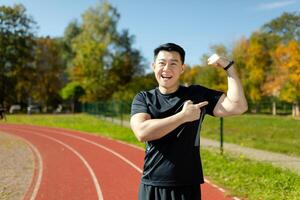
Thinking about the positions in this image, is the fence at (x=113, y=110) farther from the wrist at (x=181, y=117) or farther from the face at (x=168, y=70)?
the wrist at (x=181, y=117)

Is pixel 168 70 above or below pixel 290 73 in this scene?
below

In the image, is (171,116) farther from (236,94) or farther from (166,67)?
(236,94)

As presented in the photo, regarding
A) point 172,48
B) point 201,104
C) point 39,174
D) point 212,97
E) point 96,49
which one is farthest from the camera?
point 96,49

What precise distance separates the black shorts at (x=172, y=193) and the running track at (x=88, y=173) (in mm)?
5859

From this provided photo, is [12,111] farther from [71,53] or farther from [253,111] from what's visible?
[253,111]

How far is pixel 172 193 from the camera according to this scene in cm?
282

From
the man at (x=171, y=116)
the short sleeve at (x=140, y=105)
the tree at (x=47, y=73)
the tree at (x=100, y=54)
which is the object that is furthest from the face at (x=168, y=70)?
the tree at (x=47, y=73)

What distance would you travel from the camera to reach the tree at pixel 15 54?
63.2 m

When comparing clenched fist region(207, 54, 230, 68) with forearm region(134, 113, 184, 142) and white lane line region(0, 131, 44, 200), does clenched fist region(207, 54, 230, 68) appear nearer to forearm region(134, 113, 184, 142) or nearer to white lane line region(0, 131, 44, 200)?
forearm region(134, 113, 184, 142)

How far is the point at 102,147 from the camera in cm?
1880

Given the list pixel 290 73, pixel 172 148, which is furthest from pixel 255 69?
pixel 172 148

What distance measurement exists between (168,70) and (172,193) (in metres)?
0.75

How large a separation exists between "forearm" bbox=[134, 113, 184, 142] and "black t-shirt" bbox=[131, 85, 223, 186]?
146 millimetres

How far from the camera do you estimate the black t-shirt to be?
9.24 feet
